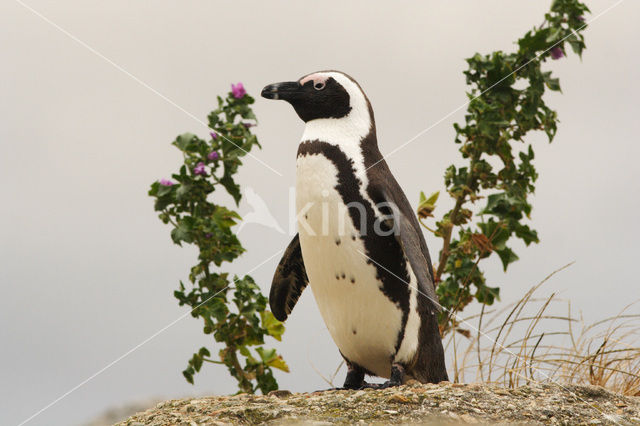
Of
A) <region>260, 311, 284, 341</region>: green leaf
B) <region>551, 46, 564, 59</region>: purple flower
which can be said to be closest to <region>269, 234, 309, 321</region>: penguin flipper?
<region>260, 311, 284, 341</region>: green leaf

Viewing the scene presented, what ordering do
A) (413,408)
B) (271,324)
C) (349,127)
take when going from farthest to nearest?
(271,324)
(349,127)
(413,408)

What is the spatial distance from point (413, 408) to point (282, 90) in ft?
7.15

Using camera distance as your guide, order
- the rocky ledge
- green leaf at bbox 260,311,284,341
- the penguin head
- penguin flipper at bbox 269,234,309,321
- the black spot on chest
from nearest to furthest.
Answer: the rocky ledge
the black spot on chest
the penguin head
penguin flipper at bbox 269,234,309,321
green leaf at bbox 260,311,284,341

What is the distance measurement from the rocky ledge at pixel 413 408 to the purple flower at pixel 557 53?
2832 millimetres

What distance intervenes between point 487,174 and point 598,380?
5.92 ft

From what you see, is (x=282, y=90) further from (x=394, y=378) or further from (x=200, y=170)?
(x=394, y=378)

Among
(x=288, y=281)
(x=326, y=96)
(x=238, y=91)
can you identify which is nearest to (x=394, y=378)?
(x=288, y=281)

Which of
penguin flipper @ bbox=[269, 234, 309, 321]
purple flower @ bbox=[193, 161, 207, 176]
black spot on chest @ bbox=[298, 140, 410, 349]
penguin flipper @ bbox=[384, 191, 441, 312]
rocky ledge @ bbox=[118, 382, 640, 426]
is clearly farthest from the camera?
purple flower @ bbox=[193, 161, 207, 176]

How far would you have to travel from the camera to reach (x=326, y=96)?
488 centimetres

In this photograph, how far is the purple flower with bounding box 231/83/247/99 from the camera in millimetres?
5922

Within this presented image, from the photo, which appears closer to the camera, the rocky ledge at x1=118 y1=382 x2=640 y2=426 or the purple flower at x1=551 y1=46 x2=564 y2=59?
the rocky ledge at x1=118 y1=382 x2=640 y2=426

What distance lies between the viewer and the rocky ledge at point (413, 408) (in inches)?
158

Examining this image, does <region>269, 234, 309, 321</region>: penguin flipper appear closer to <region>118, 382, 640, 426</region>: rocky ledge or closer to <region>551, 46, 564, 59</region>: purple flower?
<region>118, 382, 640, 426</region>: rocky ledge

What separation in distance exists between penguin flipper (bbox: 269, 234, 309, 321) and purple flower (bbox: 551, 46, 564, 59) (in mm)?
2663
